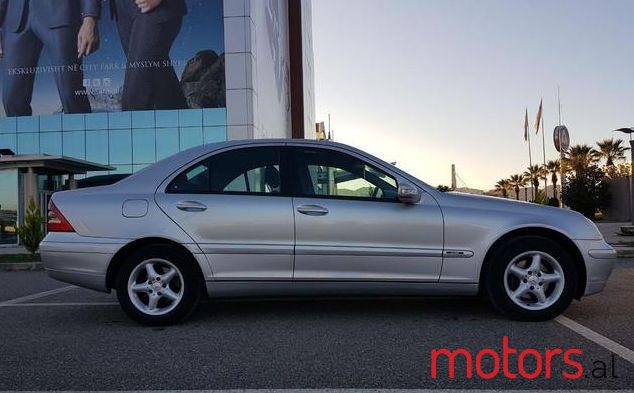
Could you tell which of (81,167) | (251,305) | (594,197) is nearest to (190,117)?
(81,167)

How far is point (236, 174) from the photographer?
5258 millimetres

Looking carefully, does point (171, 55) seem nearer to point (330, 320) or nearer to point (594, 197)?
point (594, 197)

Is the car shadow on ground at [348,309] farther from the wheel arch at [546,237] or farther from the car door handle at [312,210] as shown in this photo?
the car door handle at [312,210]

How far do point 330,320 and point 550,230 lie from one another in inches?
79.8

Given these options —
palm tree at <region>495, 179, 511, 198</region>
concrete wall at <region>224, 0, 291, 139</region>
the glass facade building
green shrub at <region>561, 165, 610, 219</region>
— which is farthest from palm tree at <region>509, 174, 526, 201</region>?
the glass facade building

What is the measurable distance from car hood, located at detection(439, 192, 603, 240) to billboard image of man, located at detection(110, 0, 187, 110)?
29.7m

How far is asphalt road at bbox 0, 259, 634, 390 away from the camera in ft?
11.9

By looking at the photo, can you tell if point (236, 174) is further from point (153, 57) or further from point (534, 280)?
point (153, 57)

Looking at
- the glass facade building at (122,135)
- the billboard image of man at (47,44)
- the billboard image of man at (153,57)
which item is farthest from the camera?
the billboard image of man at (47,44)

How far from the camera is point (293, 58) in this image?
201ft

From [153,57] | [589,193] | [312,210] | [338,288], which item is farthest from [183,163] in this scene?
[589,193]

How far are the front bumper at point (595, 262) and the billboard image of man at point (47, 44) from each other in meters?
32.8

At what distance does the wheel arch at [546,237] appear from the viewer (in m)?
5.09

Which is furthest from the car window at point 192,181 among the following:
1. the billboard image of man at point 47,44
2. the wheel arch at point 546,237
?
the billboard image of man at point 47,44
